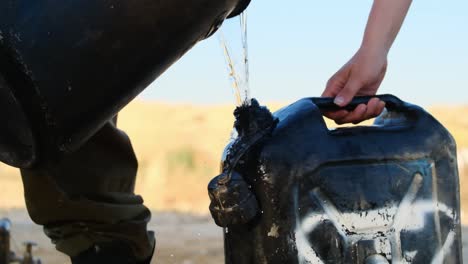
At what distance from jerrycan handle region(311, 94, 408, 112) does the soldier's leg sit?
70 centimetres

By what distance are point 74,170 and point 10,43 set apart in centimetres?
75

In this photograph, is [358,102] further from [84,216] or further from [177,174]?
[177,174]

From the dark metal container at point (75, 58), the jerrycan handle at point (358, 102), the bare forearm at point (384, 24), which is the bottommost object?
the jerrycan handle at point (358, 102)

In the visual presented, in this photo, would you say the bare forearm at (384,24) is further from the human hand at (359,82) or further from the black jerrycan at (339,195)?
the black jerrycan at (339,195)

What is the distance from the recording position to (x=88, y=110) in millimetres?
1460

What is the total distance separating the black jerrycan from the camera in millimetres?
1488

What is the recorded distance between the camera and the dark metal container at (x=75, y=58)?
1380mm

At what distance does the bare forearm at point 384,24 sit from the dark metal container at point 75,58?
370 mm

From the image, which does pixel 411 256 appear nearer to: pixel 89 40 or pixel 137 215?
pixel 89 40

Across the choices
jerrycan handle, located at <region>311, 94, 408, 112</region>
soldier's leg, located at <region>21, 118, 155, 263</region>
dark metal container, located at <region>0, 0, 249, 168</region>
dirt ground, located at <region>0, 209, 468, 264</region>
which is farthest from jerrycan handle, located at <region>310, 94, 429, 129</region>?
dirt ground, located at <region>0, 209, 468, 264</region>

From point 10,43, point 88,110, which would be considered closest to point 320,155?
point 88,110

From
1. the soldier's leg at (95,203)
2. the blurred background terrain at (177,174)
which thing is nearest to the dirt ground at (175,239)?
the blurred background terrain at (177,174)

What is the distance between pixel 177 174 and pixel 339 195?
1570 cm

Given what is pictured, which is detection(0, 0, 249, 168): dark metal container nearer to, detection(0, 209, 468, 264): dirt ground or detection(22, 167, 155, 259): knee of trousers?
detection(22, 167, 155, 259): knee of trousers
